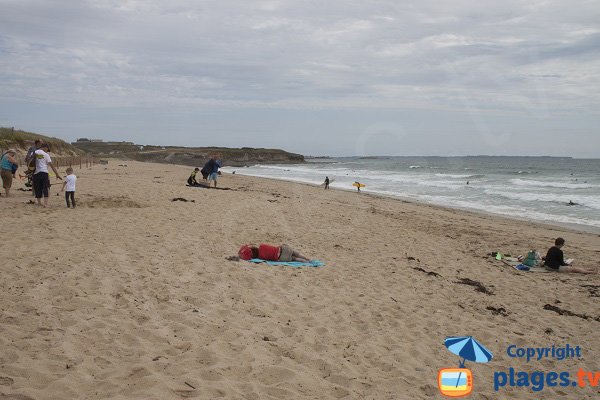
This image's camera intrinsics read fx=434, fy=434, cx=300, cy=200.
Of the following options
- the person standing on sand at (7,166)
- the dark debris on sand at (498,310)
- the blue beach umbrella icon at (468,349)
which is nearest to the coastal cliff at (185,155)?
the person standing on sand at (7,166)

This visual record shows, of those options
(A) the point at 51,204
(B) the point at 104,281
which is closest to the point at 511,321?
(B) the point at 104,281

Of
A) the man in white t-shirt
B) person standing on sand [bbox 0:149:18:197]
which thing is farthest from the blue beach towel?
person standing on sand [bbox 0:149:18:197]

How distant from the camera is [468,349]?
15.7ft

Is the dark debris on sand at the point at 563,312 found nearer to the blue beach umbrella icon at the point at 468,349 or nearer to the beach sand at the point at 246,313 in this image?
the beach sand at the point at 246,313

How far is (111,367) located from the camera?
3.62 meters

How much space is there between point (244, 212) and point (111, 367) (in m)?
9.29

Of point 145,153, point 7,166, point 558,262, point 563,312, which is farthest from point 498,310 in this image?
point 145,153

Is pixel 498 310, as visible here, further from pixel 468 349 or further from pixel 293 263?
pixel 293 263

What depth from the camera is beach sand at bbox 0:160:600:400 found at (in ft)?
12.0

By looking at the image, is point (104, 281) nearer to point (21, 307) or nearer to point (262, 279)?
point (21, 307)

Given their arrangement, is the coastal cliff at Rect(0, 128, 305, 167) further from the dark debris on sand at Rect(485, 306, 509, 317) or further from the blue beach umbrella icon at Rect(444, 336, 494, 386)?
the blue beach umbrella icon at Rect(444, 336, 494, 386)

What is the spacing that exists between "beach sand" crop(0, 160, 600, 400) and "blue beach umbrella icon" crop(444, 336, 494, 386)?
4.2 inches

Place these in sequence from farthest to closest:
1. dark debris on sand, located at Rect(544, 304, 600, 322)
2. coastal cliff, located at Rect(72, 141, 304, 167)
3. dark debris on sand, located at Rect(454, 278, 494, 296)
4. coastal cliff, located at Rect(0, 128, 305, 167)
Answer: coastal cliff, located at Rect(72, 141, 304, 167) < coastal cliff, located at Rect(0, 128, 305, 167) < dark debris on sand, located at Rect(454, 278, 494, 296) < dark debris on sand, located at Rect(544, 304, 600, 322)

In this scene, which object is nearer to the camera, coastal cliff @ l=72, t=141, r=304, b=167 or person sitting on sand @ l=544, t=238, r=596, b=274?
person sitting on sand @ l=544, t=238, r=596, b=274
